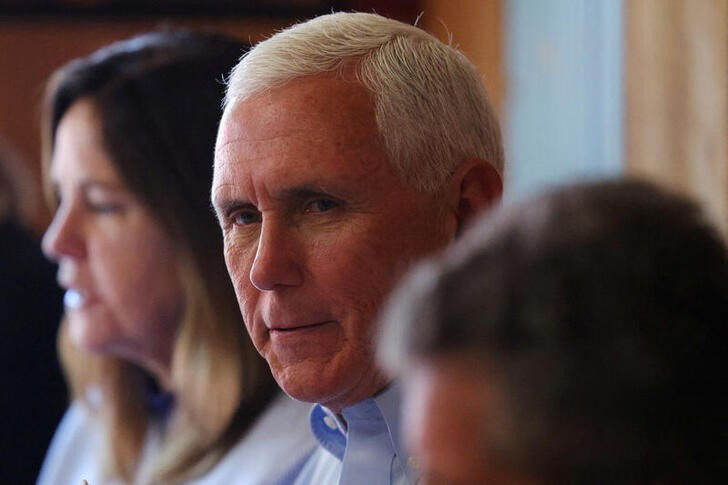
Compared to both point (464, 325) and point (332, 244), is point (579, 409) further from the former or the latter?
point (332, 244)

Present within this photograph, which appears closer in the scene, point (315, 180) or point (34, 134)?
point (315, 180)

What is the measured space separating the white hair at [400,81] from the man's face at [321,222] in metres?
0.02

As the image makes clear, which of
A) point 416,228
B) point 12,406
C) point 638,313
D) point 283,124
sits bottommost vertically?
point 12,406

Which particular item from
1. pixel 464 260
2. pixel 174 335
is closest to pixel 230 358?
pixel 174 335

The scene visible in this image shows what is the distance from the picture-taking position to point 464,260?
69cm

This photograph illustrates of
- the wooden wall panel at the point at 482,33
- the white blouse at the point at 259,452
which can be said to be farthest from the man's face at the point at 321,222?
the wooden wall panel at the point at 482,33

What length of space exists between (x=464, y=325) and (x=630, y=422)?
11cm

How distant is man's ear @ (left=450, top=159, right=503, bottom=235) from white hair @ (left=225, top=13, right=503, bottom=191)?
0.01m

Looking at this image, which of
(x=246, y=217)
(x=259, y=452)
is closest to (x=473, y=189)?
(x=246, y=217)

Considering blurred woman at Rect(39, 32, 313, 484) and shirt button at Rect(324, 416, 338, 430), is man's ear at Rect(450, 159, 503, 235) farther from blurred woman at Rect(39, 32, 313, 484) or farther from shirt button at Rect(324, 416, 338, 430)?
blurred woman at Rect(39, 32, 313, 484)

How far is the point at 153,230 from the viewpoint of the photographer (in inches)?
86.0

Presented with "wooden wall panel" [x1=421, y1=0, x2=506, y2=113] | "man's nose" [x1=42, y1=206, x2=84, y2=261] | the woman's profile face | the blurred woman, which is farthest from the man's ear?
"wooden wall panel" [x1=421, y1=0, x2=506, y2=113]

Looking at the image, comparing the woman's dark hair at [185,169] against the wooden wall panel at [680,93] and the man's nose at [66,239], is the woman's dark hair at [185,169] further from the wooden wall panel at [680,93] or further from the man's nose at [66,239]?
the wooden wall panel at [680,93]

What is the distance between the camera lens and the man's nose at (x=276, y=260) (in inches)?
50.9
